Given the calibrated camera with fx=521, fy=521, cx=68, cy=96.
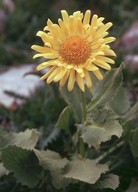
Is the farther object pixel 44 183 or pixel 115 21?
pixel 115 21

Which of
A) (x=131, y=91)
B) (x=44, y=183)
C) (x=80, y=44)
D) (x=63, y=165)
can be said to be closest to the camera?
(x=80, y=44)

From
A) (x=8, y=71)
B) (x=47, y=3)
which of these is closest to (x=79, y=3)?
(x=47, y=3)

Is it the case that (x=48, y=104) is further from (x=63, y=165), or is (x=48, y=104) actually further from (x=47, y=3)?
(x=47, y=3)

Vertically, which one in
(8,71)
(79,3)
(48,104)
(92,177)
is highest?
(79,3)

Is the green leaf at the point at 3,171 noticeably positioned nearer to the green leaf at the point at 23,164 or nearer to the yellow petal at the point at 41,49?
the green leaf at the point at 23,164

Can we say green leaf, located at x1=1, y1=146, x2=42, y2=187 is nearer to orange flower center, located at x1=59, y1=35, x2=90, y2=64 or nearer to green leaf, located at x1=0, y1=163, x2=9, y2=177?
green leaf, located at x1=0, y1=163, x2=9, y2=177

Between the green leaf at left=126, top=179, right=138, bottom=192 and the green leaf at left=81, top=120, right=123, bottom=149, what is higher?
the green leaf at left=81, top=120, right=123, bottom=149

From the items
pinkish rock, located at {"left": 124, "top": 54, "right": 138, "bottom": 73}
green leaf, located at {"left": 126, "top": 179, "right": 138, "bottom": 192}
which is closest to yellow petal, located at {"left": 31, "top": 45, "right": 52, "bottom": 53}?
green leaf, located at {"left": 126, "top": 179, "right": 138, "bottom": 192}

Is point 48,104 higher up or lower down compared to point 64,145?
higher up
